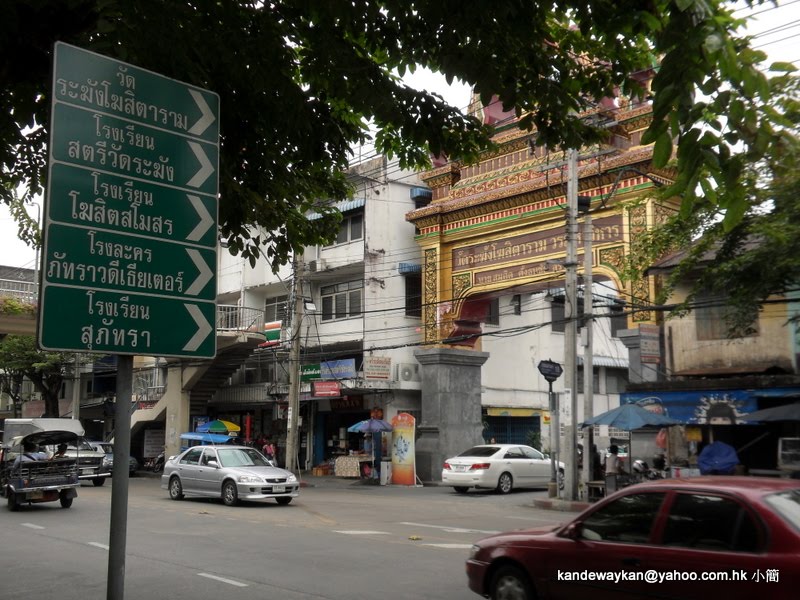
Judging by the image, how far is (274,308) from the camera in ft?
125

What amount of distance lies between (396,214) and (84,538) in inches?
819

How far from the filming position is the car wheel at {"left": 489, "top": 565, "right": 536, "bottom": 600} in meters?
7.25

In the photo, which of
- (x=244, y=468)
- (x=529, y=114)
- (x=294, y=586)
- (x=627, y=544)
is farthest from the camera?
(x=244, y=468)

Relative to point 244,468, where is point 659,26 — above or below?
above

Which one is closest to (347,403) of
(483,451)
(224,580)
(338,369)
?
(338,369)

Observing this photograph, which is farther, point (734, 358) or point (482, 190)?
point (482, 190)

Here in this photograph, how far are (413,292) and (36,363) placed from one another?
1982cm

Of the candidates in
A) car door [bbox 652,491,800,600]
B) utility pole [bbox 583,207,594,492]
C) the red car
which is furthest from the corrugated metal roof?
car door [bbox 652,491,800,600]

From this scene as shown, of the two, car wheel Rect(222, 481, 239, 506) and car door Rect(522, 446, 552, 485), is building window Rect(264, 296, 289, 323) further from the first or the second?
car wheel Rect(222, 481, 239, 506)

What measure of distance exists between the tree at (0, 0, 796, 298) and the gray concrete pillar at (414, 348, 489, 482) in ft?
68.3

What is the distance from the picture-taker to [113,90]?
414cm

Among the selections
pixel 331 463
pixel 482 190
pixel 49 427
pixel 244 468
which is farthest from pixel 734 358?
pixel 49 427

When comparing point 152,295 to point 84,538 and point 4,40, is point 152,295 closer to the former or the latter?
point 4,40

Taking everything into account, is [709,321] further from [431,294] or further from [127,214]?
[127,214]
